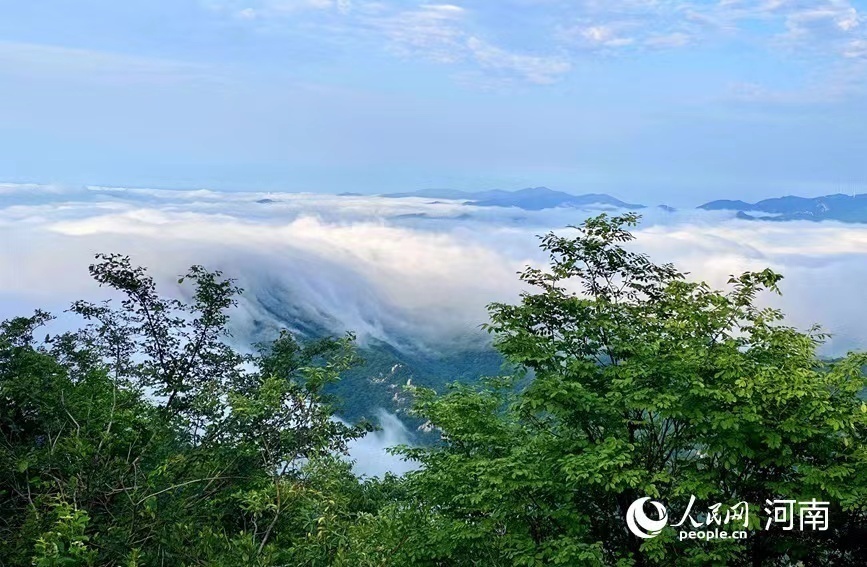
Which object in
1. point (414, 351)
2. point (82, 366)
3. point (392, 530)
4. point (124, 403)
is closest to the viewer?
point (392, 530)

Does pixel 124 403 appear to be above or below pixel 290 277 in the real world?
above

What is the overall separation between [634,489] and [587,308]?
7.57 ft

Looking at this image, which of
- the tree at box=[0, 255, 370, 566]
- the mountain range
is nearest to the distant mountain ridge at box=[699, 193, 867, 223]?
the mountain range

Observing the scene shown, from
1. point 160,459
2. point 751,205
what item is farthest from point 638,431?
point 751,205

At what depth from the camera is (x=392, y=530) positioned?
8.71 m

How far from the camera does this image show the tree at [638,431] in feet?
26.1

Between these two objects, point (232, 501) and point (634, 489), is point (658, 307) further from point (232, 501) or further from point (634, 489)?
point (232, 501)

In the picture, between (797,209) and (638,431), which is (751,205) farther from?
(638,431)

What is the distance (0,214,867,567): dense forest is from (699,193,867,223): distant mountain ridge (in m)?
112

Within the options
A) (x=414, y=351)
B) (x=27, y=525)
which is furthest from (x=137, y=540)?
(x=414, y=351)

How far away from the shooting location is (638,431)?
9266 millimetres

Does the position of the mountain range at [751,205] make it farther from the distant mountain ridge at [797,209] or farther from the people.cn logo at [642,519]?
the people.cn logo at [642,519]

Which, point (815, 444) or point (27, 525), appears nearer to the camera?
point (27, 525)

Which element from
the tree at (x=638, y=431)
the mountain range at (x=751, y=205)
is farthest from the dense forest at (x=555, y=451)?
the mountain range at (x=751, y=205)
